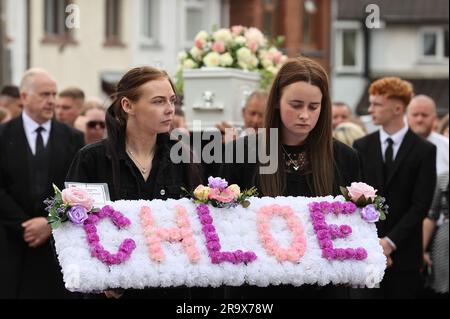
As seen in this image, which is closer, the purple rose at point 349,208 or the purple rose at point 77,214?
the purple rose at point 77,214

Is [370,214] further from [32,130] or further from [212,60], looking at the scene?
[212,60]

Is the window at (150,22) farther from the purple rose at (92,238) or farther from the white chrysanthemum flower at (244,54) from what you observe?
the purple rose at (92,238)

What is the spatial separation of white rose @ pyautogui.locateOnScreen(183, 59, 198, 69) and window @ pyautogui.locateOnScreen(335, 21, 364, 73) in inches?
1210

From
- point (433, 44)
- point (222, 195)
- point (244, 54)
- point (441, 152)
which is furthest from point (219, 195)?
point (433, 44)

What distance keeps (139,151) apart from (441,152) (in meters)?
6.27

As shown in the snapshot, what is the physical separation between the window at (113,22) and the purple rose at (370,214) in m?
32.5

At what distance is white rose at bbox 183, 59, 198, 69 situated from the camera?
11422 mm

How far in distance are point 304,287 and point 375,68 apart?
3644 cm

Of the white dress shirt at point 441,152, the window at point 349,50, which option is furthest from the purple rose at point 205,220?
the window at point 349,50

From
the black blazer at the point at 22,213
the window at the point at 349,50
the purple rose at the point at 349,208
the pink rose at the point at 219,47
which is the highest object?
the window at the point at 349,50

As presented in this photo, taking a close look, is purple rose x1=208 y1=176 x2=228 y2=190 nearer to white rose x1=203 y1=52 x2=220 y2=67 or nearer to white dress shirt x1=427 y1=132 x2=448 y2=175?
white rose x1=203 y1=52 x2=220 y2=67

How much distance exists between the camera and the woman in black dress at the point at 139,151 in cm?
622

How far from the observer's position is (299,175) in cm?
648
